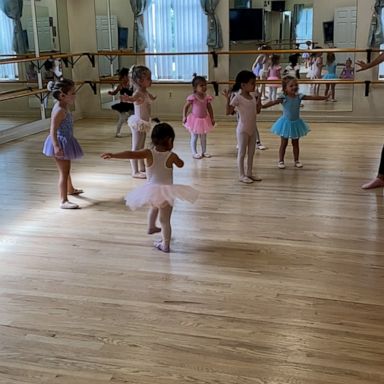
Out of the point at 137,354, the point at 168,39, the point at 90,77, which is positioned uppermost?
the point at 168,39

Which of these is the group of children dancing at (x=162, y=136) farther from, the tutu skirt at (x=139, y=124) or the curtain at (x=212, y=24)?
the curtain at (x=212, y=24)

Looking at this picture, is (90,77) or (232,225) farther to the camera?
(90,77)

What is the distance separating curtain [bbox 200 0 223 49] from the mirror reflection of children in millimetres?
1880

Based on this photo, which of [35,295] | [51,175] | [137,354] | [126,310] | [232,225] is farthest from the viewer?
[51,175]

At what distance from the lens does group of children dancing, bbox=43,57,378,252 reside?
10.9ft

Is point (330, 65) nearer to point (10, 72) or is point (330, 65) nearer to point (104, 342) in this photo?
point (10, 72)

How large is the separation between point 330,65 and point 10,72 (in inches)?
182

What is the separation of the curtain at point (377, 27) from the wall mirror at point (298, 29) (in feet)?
0.83

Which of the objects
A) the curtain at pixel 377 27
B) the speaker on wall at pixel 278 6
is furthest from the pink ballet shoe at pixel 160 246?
the curtain at pixel 377 27

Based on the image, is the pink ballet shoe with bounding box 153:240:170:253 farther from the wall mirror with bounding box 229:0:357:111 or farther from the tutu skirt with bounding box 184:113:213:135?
the wall mirror with bounding box 229:0:357:111

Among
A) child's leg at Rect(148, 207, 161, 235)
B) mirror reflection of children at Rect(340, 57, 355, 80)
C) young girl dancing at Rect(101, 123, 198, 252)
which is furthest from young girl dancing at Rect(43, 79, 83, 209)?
mirror reflection of children at Rect(340, 57, 355, 80)

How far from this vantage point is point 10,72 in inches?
303

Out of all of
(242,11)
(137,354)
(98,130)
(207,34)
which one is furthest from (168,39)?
(137,354)

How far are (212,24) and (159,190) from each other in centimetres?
572
